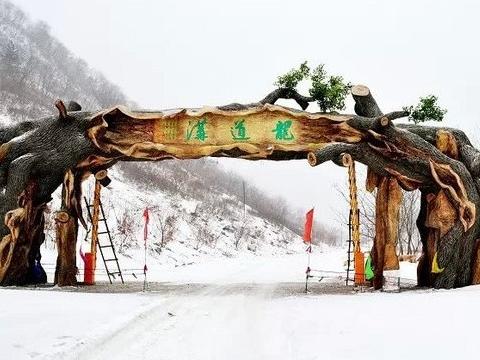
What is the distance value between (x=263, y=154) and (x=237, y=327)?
5183 millimetres

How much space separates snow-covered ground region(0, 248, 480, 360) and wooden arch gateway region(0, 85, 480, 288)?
6.28ft

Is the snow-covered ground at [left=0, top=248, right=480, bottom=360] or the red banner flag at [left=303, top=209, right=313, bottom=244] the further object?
the red banner flag at [left=303, top=209, right=313, bottom=244]

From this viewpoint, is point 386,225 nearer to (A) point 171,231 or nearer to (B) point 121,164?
(A) point 171,231

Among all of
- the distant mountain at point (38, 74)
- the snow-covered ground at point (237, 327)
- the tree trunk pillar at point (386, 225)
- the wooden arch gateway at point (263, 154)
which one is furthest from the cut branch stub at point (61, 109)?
the distant mountain at point (38, 74)

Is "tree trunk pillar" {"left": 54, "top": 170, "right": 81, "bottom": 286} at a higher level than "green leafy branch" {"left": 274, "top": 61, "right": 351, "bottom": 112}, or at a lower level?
lower

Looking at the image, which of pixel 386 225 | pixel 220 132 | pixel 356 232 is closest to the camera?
pixel 386 225

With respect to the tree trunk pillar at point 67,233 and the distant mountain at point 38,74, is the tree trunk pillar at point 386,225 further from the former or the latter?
the distant mountain at point 38,74

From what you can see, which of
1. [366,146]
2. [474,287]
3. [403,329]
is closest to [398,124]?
[366,146]

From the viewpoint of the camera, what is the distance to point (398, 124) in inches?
456

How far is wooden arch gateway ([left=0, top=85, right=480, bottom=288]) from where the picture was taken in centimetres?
1077

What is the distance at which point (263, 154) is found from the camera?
454 inches

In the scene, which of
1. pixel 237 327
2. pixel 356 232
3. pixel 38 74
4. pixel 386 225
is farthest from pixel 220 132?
pixel 38 74

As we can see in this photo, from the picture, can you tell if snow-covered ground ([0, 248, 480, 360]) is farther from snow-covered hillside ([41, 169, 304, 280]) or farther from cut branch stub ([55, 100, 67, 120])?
snow-covered hillside ([41, 169, 304, 280])

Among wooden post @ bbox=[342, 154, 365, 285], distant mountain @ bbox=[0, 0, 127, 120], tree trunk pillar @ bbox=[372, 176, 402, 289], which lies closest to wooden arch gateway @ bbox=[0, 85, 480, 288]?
tree trunk pillar @ bbox=[372, 176, 402, 289]
